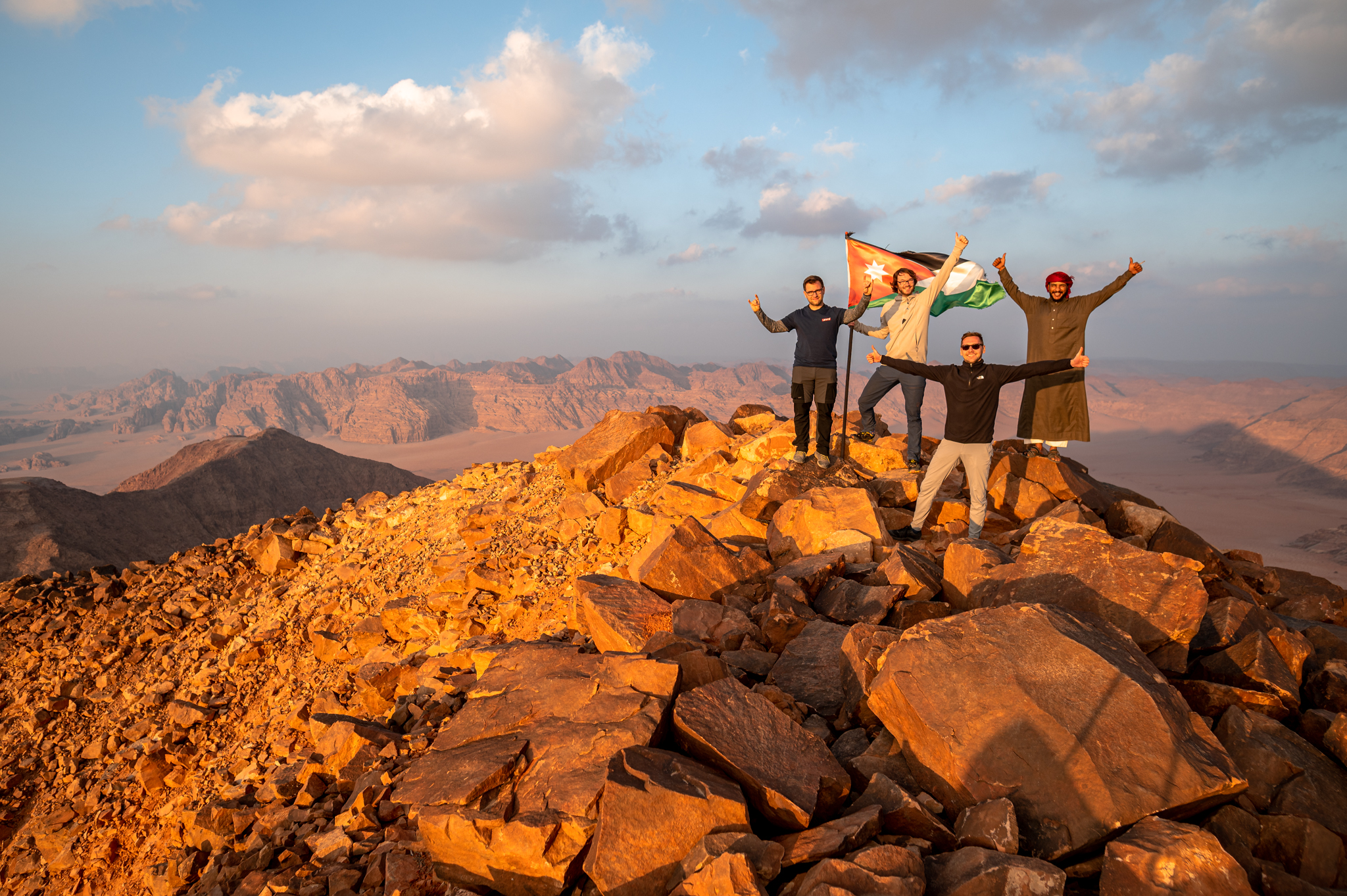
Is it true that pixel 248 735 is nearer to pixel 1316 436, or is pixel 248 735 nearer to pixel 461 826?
pixel 461 826

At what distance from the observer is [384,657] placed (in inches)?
350

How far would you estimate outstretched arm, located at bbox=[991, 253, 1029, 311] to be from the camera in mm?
8672

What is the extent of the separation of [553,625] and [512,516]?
13.3 ft

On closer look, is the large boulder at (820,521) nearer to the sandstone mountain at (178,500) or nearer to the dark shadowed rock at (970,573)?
the dark shadowed rock at (970,573)

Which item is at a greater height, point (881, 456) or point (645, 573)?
point (881, 456)

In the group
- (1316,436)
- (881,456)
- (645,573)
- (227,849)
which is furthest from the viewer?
(1316,436)

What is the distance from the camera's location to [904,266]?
35.5 feet

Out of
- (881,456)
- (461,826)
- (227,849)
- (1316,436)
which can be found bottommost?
(1316,436)

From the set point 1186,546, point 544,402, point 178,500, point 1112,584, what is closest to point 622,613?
point 1112,584

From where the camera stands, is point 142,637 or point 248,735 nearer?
point 248,735

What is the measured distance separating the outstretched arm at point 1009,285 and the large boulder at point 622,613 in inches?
267

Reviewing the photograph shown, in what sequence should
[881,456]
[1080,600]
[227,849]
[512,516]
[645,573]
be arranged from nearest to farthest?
[1080,600], [227,849], [645,573], [881,456], [512,516]

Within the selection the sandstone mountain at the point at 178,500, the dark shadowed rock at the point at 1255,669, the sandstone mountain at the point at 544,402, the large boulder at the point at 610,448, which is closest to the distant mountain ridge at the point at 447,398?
the sandstone mountain at the point at 544,402

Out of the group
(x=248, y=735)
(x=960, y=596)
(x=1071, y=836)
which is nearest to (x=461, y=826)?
(x=1071, y=836)
